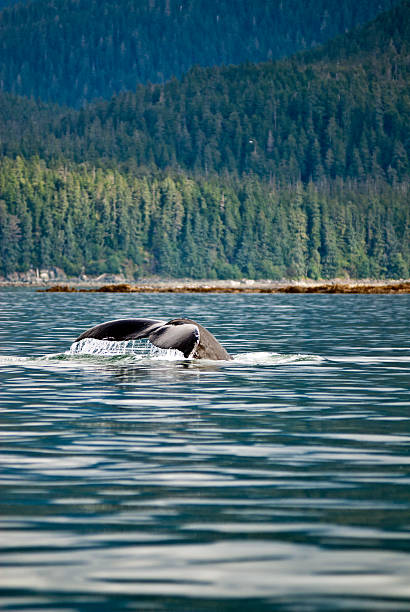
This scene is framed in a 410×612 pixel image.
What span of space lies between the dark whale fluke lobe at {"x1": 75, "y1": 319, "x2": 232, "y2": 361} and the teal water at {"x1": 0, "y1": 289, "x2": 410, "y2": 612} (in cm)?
297

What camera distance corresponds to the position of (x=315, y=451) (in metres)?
18.4

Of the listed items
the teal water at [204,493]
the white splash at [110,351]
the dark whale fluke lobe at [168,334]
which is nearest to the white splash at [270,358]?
the dark whale fluke lobe at [168,334]

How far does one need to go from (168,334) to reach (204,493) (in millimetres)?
19237

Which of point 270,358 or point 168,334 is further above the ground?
point 168,334

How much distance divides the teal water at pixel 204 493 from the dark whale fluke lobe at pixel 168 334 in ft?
9.76

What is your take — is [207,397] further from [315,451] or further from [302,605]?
[302,605]

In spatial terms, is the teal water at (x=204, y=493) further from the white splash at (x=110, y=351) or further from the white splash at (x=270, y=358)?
the white splash at (x=270, y=358)

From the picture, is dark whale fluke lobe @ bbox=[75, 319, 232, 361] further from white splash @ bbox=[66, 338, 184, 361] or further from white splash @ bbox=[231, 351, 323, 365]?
white splash @ bbox=[231, 351, 323, 365]

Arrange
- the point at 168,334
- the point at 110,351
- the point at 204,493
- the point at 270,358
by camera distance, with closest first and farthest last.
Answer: the point at 204,493, the point at 168,334, the point at 270,358, the point at 110,351

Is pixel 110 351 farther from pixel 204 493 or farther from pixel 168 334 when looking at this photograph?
pixel 204 493

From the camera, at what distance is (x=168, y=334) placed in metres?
34.1

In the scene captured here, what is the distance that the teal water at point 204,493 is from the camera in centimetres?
1092

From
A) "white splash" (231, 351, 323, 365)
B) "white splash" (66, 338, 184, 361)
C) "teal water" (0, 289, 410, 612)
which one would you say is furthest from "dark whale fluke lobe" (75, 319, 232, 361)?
"teal water" (0, 289, 410, 612)

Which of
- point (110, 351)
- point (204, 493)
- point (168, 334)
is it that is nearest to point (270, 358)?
point (168, 334)
